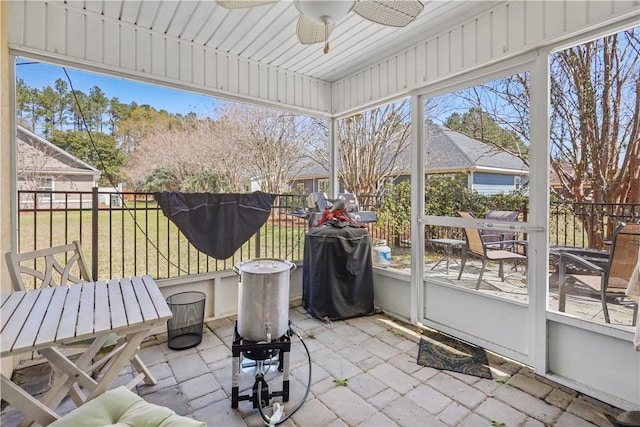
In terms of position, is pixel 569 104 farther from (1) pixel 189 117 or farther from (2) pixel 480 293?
(1) pixel 189 117

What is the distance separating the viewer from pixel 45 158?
9.20 ft

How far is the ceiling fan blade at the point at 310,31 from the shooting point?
2037 millimetres

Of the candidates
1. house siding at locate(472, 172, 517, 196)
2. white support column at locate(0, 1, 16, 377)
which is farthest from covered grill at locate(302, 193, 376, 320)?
white support column at locate(0, 1, 16, 377)

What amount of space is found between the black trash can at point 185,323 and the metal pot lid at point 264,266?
1176mm

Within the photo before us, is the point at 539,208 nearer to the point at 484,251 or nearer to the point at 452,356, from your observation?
the point at 484,251

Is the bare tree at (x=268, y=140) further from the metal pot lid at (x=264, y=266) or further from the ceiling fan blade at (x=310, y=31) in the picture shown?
the metal pot lid at (x=264, y=266)

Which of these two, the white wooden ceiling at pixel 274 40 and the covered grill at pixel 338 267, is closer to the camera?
the white wooden ceiling at pixel 274 40

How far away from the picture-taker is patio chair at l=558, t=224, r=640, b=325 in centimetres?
202

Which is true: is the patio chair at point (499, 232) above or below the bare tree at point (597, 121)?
below

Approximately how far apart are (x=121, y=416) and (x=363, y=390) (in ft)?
4.95

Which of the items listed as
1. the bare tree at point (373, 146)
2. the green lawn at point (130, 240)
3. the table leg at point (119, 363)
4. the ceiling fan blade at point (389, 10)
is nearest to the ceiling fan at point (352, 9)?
the ceiling fan blade at point (389, 10)

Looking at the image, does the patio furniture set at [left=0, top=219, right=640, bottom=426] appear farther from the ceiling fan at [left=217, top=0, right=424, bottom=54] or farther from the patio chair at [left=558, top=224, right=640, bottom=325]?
the ceiling fan at [left=217, top=0, right=424, bottom=54]

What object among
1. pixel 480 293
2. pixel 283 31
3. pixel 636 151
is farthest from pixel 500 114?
pixel 283 31

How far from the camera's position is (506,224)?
8.46 ft
